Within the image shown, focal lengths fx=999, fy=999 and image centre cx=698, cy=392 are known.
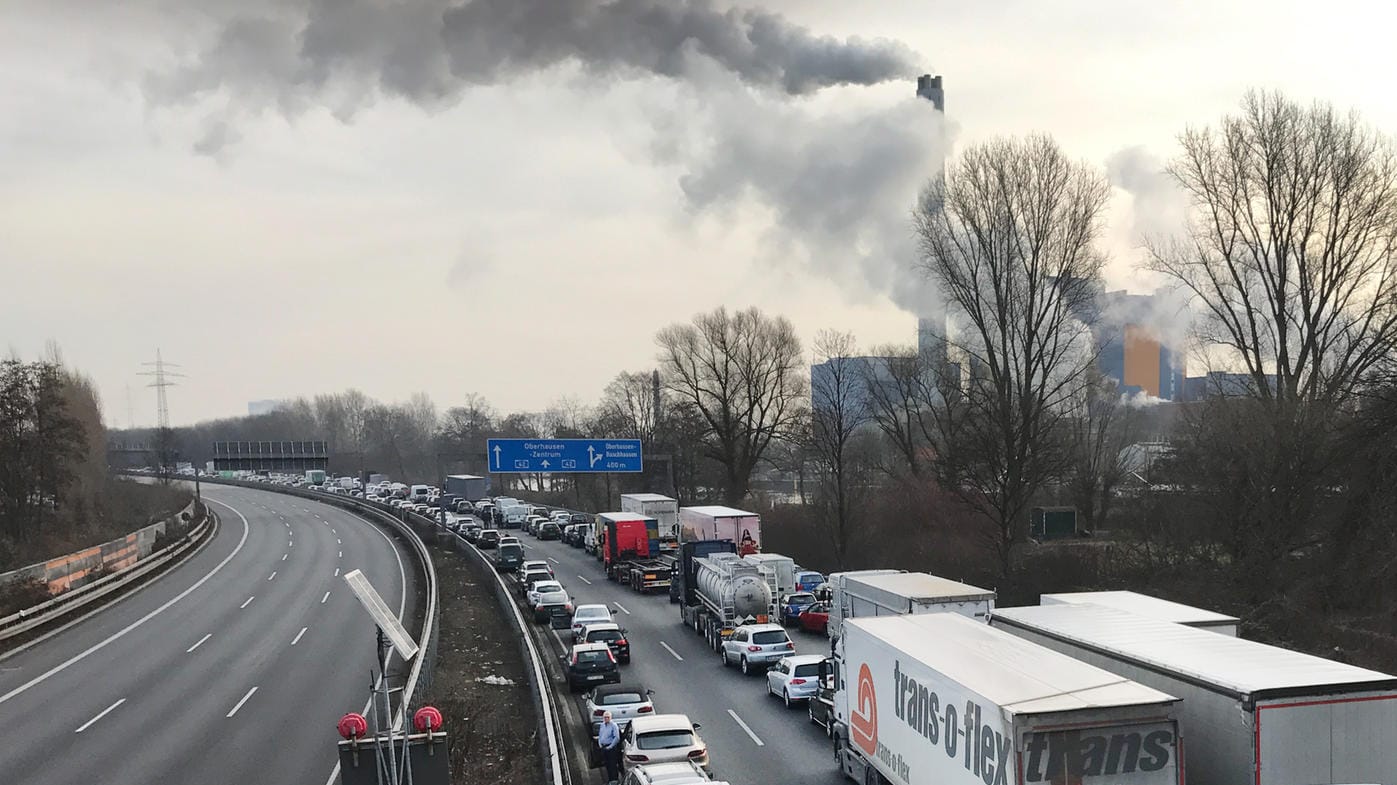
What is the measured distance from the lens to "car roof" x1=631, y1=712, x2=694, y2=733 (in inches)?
717

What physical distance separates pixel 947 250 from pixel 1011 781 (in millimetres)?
28667

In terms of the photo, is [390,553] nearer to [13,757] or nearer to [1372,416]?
[13,757]

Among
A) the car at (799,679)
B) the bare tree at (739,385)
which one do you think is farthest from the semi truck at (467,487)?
the car at (799,679)

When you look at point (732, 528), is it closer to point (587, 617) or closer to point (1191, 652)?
point (587, 617)

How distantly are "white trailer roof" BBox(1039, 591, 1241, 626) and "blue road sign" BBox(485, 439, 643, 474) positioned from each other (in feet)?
141

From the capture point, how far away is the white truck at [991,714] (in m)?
10.6

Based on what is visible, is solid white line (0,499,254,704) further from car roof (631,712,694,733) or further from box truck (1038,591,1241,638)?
box truck (1038,591,1241,638)

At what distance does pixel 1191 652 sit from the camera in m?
12.8

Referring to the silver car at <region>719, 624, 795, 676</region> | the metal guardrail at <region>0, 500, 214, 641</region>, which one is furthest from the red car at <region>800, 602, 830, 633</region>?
the metal guardrail at <region>0, 500, 214, 641</region>

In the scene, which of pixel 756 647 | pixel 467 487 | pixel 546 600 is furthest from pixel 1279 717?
pixel 467 487

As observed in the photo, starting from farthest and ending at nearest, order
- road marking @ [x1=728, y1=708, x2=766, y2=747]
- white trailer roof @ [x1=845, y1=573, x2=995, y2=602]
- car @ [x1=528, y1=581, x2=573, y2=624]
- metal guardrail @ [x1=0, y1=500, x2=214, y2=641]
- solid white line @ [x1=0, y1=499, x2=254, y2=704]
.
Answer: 1. car @ [x1=528, y1=581, x2=573, y2=624]
2. metal guardrail @ [x1=0, y1=500, x2=214, y2=641]
3. solid white line @ [x1=0, y1=499, x2=254, y2=704]
4. road marking @ [x1=728, y1=708, x2=766, y2=747]
5. white trailer roof @ [x1=845, y1=573, x2=995, y2=602]

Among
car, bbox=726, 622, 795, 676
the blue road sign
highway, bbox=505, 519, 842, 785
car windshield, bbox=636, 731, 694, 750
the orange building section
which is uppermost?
the orange building section

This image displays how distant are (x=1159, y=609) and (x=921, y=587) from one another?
17.5 feet

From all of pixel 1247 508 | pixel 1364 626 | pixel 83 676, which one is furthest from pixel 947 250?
pixel 83 676
